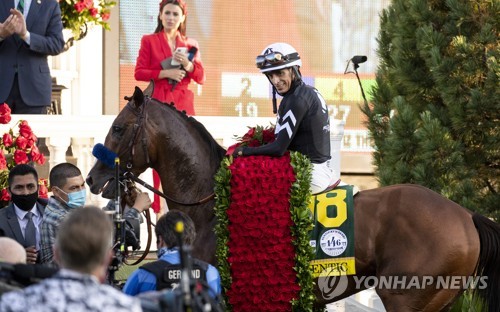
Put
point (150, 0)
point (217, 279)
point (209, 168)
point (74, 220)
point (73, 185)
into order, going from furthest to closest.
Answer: point (150, 0)
point (209, 168)
point (73, 185)
point (217, 279)
point (74, 220)

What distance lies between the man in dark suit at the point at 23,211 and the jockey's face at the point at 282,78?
1.68 meters

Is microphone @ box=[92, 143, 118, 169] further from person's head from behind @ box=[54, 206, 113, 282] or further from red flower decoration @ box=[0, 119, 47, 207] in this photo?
person's head from behind @ box=[54, 206, 113, 282]

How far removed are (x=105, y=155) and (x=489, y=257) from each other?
2585 millimetres

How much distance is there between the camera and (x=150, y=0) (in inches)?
542

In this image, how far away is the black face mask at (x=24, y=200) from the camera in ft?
21.1

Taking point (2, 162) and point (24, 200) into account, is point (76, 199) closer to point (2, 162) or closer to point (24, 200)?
point (24, 200)

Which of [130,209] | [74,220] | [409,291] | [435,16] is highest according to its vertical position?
[435,16]

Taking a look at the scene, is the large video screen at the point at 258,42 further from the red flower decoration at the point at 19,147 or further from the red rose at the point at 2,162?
the red rose at the point at 2,162

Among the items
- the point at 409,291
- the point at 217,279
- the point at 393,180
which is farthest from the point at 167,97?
the point at 217,279

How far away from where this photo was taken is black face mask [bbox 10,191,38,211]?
642cm

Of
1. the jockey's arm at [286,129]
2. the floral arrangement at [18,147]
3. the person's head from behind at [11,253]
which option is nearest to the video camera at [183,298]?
the person's head from behind at [11,253]

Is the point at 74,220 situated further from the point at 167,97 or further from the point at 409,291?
the point at 167,97

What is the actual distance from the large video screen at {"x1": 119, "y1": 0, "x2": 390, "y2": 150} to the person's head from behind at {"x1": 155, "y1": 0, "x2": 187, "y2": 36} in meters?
4.15

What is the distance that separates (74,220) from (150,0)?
10885 millimetres
